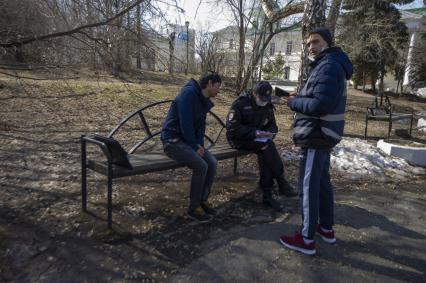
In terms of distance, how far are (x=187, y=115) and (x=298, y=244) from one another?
1478 mm

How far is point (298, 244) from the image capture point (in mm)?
3307

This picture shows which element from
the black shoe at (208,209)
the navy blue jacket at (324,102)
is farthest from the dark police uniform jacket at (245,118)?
the navy blue jacket at (324,102)

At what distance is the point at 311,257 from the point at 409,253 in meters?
→ 0.91

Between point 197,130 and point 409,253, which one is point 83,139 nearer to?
point 197,130

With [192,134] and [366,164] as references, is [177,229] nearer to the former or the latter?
[192,134]

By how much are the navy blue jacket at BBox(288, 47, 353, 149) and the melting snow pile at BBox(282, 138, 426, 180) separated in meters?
2.81

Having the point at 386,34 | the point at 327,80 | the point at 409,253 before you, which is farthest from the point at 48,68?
the point at 386,34

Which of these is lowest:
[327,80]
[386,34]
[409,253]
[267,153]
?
[409,253]

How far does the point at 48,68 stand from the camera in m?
5.37

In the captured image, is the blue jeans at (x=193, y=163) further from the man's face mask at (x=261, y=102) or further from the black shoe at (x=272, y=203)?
the man's face mask at (x=261, y=102)

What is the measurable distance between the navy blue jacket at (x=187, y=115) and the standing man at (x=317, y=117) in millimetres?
898

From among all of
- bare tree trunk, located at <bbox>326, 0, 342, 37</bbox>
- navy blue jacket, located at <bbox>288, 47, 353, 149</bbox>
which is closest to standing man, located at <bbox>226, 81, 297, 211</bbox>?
navy blue jacket, located at <bbox>288, 47, 353, 149</bbox>

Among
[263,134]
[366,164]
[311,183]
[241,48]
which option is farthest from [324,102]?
[241,48]

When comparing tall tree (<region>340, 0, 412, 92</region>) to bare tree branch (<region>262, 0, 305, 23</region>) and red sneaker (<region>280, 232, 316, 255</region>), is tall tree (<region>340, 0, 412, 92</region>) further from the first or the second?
red sneaker (<region>280, 232, 316, 255</region>)
